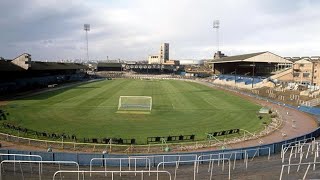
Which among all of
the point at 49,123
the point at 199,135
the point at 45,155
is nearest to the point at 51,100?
the point at 49,123

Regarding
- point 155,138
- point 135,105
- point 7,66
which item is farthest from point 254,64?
point 155,138

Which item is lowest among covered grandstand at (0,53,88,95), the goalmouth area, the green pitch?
the green pitch

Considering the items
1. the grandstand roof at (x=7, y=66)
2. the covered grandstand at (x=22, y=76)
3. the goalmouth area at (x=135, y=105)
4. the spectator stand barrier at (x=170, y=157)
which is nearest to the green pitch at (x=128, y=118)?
the goalmouth area at (x=135, y=105)

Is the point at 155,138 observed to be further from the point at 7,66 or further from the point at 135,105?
the point at 7,66

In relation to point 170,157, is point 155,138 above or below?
below

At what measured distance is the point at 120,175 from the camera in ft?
59.5

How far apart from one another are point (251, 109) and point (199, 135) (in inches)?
818

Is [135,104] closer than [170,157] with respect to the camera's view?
No

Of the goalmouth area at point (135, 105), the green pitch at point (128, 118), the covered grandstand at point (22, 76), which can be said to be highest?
the covered grandstand at point (22, 76)

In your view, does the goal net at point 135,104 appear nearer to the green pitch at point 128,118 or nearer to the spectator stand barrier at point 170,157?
the green pitch at point 128,118

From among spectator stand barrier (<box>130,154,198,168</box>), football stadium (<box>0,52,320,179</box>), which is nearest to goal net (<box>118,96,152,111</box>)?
football stadium (<box>0,52,320,179</box>)

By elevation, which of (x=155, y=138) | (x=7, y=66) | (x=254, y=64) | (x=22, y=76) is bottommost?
(x=155, y=138)

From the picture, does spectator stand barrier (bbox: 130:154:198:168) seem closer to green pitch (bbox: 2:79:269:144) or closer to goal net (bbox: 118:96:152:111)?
green pitch (bbox: 2:79:269:144)

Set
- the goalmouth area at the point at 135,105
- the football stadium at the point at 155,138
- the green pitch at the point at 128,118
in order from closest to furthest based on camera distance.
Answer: the football stadium at the point at 155,138 → the green pitch at the point at 128,118 → the goalmouth area at the point at 135,105
